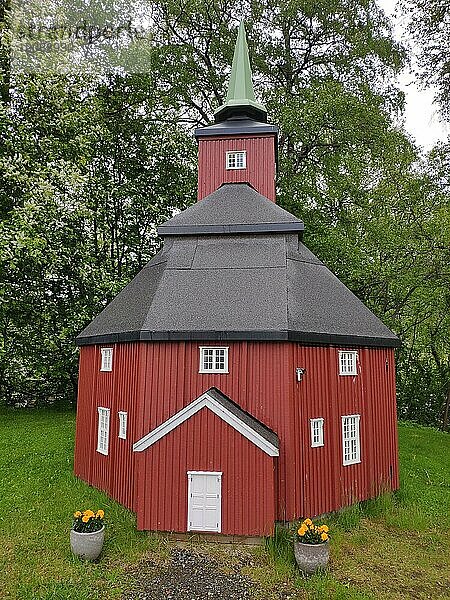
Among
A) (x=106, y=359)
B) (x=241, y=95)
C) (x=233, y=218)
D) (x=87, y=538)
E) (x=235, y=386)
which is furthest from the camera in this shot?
(x=241, y=95)

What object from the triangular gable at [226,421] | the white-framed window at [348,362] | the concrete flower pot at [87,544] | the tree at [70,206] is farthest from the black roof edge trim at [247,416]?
the tree at [70,206]

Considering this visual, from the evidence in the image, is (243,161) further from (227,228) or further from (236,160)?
(227,228)

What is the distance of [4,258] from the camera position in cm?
1862

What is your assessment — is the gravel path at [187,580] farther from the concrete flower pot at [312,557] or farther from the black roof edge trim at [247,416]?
the black roof edge trim at [247,416]

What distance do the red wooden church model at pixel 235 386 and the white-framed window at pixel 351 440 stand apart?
5 centimetres

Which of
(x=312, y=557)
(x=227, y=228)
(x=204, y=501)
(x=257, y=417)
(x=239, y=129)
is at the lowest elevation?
(x=312, y=557)

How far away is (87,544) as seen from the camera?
970 centimetres

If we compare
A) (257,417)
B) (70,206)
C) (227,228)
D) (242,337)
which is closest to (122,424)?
(257,417)

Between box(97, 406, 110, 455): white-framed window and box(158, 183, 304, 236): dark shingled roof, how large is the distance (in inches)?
208

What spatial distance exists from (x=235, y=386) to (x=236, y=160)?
8699mm

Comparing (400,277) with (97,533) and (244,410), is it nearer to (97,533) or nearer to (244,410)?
(244,410)

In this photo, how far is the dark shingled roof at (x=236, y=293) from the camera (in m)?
12.1

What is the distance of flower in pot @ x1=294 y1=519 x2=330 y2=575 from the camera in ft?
30.5

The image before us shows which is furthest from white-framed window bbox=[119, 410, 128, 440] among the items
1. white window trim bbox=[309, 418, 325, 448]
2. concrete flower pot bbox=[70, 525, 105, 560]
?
white window trim bbox=[309, 418, 325, 448]
